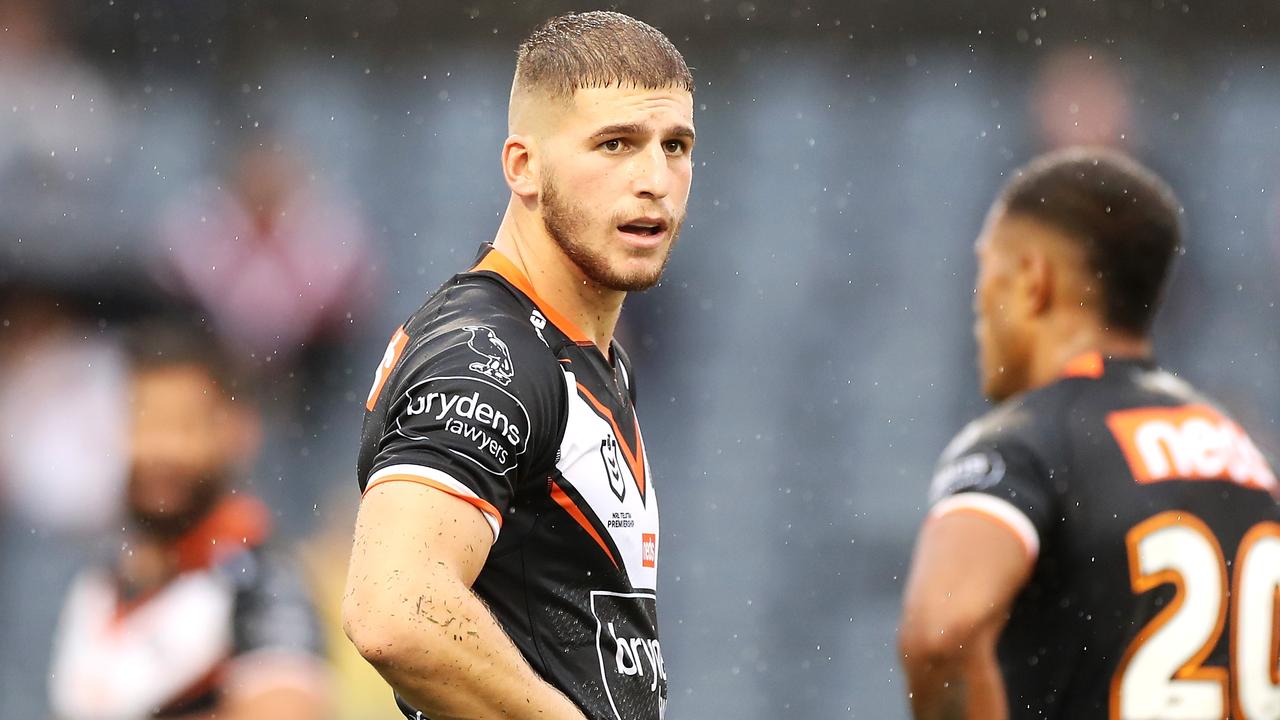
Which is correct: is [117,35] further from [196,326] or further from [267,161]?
[196,326]

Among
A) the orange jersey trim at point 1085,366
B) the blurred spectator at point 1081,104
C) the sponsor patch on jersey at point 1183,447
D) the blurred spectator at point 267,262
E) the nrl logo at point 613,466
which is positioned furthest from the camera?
the blurred spectator at point 1081,104

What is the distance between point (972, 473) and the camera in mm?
4148

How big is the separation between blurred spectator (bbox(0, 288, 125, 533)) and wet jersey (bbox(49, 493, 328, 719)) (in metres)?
4.50

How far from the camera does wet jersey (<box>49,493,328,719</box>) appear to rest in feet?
15.7

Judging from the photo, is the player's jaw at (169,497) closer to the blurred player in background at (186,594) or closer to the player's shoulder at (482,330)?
the blurred player in background at (186,594)

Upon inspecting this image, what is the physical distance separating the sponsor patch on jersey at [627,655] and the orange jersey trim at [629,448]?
22 cm

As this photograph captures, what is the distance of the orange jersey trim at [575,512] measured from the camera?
2914mm

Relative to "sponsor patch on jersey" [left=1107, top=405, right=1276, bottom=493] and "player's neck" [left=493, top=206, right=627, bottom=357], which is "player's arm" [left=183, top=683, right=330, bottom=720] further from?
"sponsor patch on jersey" [left=1107, top=405, right=1276, bottom=493]

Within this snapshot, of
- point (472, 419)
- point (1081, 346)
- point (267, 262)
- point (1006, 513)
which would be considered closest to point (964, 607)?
point (1006, 513)

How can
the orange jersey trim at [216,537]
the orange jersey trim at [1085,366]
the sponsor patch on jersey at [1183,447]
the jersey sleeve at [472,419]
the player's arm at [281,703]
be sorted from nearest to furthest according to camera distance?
the jersey sleeve at [472,419], the sponsor patch on jersey at [1183,447], the orange jersey trim at [1085,366], the player's arm at [281,703], the orange jersey trim at [216,537]

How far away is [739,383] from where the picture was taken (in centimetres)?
1076

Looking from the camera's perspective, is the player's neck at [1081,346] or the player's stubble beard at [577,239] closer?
the player's stubble beard at [577,239]

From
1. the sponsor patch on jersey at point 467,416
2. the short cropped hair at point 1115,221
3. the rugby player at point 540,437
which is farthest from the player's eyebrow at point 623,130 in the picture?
the short cropped hair at point 1115,221

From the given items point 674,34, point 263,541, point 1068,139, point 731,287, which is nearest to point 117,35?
point 674,34
